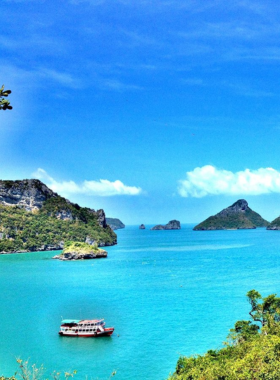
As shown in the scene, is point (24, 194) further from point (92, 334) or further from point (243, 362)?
point (243, 362)

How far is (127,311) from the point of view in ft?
136

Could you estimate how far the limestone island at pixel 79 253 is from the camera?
9862 centimetres

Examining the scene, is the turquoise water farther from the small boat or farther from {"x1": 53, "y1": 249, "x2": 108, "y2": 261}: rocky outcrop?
{"x1": 53, "y1": 249, "x2": 108, "y2": 261}: rocky outcrop

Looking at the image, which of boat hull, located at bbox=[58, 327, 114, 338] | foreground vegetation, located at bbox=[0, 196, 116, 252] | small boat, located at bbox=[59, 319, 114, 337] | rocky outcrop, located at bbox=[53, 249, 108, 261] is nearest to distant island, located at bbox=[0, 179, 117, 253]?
foreground vegetation, located at bbox=[0, 196, 116, 252]

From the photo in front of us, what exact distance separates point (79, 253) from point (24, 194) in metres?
48.8

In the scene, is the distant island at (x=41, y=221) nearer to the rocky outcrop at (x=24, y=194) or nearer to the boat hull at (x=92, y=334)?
the rocky outcrop at (x=24, y=194)

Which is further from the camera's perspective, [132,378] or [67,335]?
[67,335]

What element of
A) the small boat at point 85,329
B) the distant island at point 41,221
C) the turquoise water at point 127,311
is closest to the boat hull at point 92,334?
the small boat at point 85,329

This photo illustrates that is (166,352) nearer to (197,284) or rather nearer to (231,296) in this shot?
(231,296)

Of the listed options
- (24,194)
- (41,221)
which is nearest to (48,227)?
(41,221)

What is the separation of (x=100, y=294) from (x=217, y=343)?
24.6 metres

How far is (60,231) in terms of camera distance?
129000mm

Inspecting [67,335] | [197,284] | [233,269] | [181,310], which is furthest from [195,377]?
[233,269]

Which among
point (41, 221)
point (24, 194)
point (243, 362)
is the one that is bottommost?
point (243, 362)
